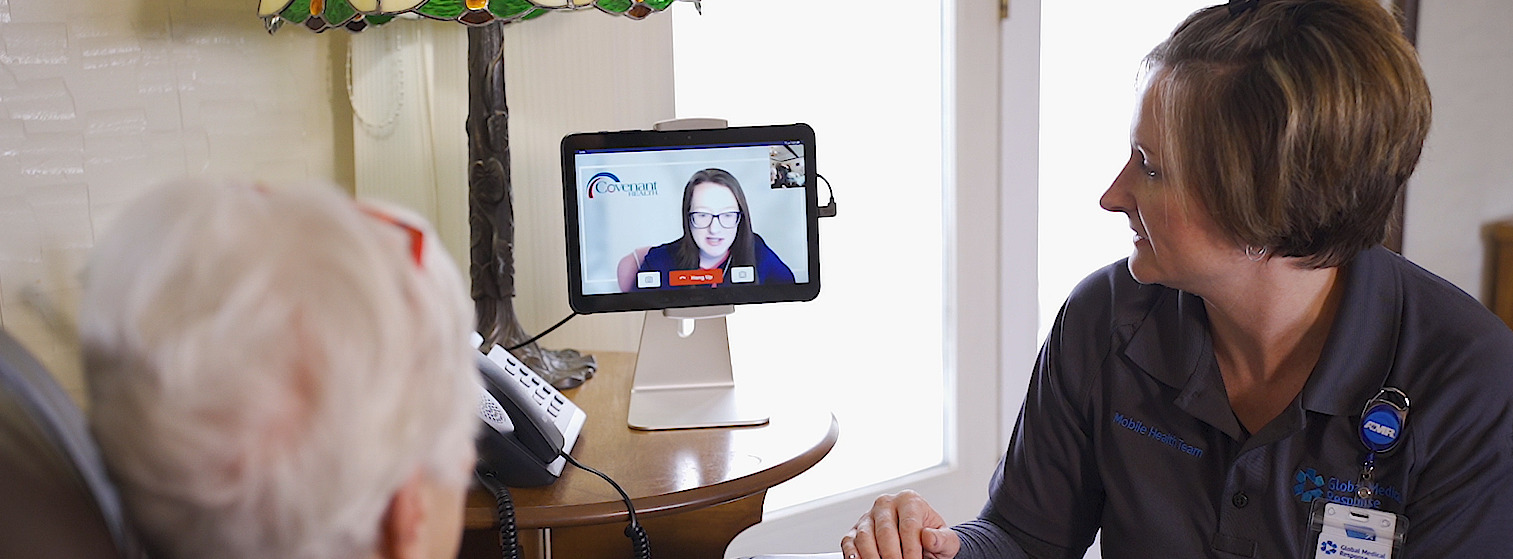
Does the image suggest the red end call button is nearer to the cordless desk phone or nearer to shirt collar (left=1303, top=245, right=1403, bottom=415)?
the cordless desk phone

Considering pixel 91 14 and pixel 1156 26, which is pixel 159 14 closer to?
pixel 91 14

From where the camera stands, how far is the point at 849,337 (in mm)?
2332

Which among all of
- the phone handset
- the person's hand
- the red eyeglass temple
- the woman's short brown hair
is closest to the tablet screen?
the phone handset

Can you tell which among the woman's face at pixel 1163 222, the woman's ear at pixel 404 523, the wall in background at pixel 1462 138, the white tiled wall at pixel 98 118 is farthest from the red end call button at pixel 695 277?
the wall in background at pixel 1462 138

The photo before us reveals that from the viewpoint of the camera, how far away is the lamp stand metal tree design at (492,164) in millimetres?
1359

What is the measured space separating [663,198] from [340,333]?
95 centimetres

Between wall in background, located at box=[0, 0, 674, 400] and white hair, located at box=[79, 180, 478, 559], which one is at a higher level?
wall in background, located at box=[0, 0, 674, 400]

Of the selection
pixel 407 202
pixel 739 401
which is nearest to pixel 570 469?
pixel 739 401

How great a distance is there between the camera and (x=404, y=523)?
55cm

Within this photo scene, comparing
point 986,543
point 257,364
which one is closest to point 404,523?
point 257,364

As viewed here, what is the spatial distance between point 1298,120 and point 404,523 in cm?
89

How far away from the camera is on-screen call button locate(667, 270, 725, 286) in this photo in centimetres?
143

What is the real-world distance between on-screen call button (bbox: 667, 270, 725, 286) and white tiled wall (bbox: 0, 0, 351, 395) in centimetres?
64

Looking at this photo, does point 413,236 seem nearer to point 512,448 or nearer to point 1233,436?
point 512,448
